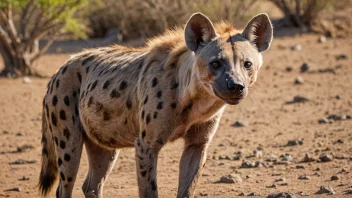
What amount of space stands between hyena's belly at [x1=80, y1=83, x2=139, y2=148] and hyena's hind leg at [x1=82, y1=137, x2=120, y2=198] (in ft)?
1.32

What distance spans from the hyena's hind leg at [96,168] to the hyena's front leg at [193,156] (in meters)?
1.13

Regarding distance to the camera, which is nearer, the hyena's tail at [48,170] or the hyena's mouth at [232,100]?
the hyena's mouth at [232,100]

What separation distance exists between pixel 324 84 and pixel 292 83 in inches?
21.5

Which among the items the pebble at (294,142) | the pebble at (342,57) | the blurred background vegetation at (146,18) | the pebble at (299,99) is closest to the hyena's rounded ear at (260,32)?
the pebble at (294,142)

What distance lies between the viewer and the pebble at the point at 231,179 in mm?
8555

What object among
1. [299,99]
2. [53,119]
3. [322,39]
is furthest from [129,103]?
[322,39]

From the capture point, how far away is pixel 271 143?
34.3 feet

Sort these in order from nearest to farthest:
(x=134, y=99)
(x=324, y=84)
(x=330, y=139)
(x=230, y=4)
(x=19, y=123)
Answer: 1. (x=134, y=99)
2. (x=330, y=139)
3. (x=19, y=123)
4. (x=324, y=84)
5. (x=230, y=4)

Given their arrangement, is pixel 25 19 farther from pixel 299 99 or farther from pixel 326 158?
pixel 326 158

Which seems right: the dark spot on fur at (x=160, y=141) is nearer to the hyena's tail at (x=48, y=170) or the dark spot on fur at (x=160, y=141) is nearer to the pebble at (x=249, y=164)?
the hyena's tail at (x=48, y=170)

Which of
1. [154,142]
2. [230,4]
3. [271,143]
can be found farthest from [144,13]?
[154,142]

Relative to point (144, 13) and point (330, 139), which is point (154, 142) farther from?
point (144, 13)

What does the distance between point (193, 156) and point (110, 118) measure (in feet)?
2.74

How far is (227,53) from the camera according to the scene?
258 inches
